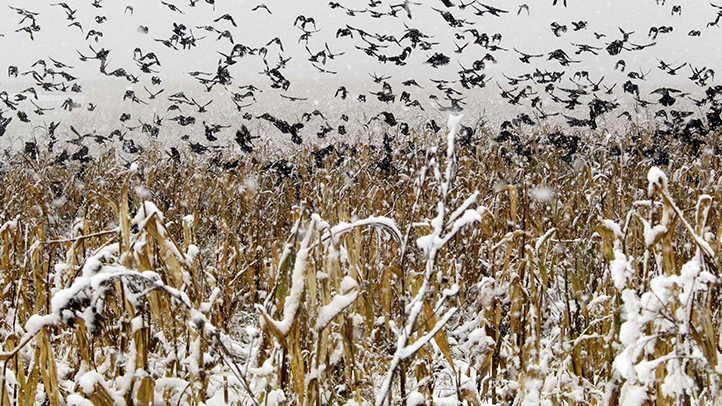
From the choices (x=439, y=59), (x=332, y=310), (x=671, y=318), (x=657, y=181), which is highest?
(x=439, y=59)

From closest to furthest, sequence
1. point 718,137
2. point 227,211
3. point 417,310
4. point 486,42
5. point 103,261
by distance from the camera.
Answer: point 417,310 < point 103,261 < point 227,211 < point 486,42 < point 718,137

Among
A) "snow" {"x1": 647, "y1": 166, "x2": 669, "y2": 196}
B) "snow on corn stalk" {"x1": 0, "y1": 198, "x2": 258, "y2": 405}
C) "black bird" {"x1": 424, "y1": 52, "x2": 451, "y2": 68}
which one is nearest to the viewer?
"snow on corn stalk" {"x1": 0, "y1": 198, "x2": 258, "y2": 405}

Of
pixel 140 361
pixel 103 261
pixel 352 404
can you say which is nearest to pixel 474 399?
pixel 352 404

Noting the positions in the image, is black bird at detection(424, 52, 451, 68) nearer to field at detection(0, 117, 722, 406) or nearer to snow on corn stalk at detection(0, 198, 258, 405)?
field at detection(0, 117, 722, 406)

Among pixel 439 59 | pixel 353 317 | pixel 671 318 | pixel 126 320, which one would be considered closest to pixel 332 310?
pixel 353 317

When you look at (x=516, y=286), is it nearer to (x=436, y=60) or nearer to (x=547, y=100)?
(x=436, y=60)

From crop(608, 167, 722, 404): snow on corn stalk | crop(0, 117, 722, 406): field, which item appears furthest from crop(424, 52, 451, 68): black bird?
crop(608, 167, 722, 404): snow on corn stalk

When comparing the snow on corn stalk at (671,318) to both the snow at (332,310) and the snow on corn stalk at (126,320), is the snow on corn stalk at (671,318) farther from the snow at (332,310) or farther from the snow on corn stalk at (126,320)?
the snow on corn stalk at (126,320)

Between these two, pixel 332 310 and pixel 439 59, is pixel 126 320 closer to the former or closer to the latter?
pixel 332 310

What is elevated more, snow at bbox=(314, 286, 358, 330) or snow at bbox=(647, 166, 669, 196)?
snow at bbox=(647, 166, 669, 196)

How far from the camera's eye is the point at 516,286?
175cm

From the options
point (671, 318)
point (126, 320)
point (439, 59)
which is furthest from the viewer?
point (439, 59)

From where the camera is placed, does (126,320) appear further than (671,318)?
Yes

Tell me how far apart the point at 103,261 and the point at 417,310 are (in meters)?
0.91
